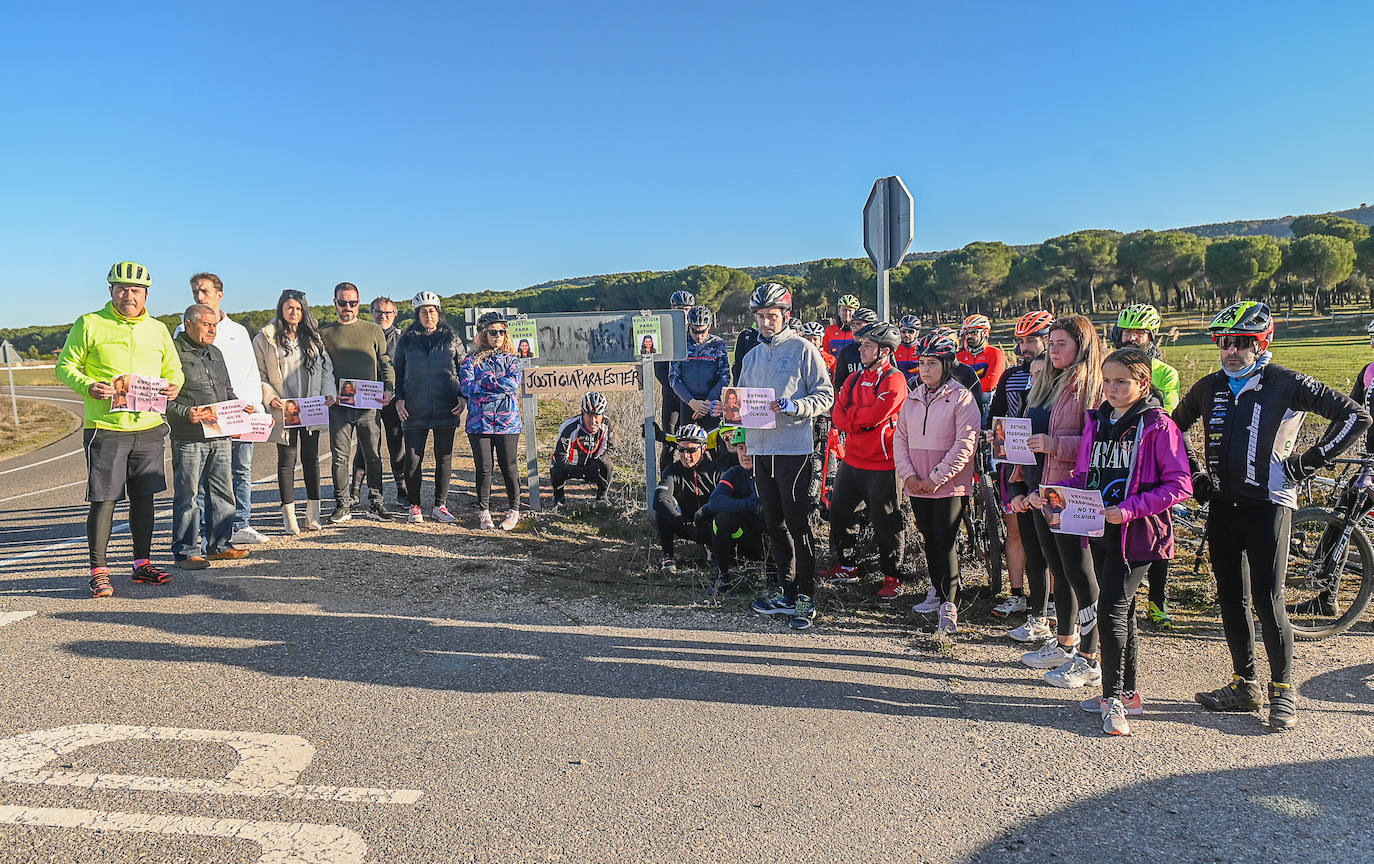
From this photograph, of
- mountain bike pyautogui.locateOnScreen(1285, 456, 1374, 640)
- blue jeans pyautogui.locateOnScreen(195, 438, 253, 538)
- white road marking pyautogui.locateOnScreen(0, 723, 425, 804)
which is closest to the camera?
white road marking pyautogui.locateOnScreen(0, 723, 425, 804)

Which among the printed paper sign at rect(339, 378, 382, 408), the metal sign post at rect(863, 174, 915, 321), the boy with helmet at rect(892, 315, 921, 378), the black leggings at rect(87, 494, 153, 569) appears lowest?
the black leggings at rect(87, 494, 153, 569)

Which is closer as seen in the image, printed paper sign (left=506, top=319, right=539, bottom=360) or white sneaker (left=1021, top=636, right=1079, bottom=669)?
white sneaker (left=1021, top=636, right=1079, bottom=669)

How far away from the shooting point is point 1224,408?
408 centimetres

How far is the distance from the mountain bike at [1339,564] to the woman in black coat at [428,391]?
267 inches

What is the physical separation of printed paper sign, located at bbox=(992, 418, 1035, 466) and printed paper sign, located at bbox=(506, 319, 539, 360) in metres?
5.24

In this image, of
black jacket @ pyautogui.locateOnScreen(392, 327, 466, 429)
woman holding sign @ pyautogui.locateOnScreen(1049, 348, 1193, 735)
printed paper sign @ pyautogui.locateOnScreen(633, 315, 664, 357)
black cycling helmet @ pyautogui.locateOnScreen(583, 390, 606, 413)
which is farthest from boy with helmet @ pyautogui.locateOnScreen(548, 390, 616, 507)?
woman holding sign @ pyautogui.locateOnScreen(1049, 348, 1193, 735)

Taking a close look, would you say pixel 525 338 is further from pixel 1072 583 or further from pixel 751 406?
pixel 1072 583

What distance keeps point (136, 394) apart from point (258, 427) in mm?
990

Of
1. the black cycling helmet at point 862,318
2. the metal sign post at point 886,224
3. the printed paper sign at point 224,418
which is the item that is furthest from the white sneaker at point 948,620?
the printed paper sign at point 224,418

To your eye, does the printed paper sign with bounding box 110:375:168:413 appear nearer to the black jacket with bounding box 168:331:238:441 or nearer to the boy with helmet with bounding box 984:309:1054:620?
the black jacket with bounding box 168:331:238:441

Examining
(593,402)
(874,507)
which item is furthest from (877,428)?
(593,402)

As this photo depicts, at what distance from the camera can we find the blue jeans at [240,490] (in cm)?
668

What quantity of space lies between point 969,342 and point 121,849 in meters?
6.93

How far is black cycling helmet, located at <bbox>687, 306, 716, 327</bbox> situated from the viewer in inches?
343
